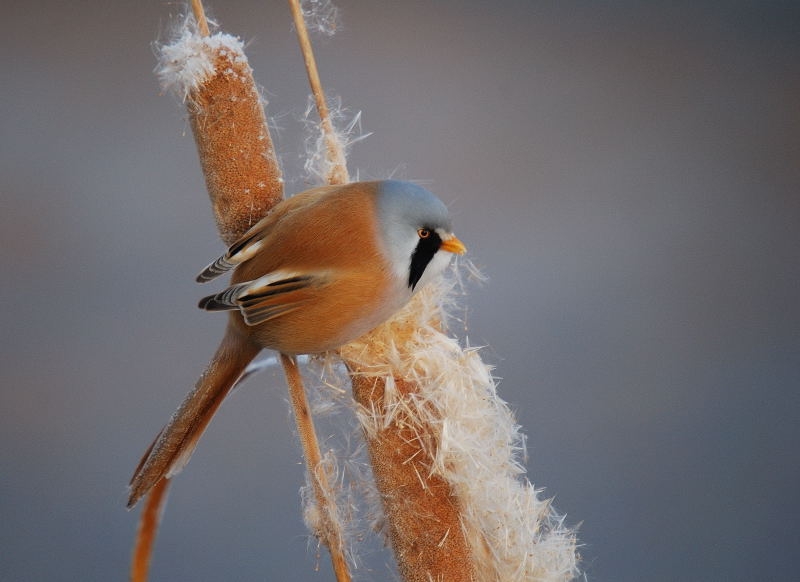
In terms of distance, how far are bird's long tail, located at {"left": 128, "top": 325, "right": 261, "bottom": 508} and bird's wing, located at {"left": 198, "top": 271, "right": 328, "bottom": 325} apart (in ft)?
0.15

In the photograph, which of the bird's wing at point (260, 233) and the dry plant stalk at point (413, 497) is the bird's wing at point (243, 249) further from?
the dry plant stalk at point (413, 497)

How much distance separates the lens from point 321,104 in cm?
74

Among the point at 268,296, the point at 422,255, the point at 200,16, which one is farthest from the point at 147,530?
the point at 200,16

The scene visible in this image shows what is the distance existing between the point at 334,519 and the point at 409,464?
8cm

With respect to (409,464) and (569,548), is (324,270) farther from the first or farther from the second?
(569,548)

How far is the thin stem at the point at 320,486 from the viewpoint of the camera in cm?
71

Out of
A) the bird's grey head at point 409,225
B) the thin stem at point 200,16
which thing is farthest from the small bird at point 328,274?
the thin stem at point 200,16

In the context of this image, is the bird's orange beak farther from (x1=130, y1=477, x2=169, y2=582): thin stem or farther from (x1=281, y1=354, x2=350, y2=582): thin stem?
(x1=130, y1=477, x2=169, y2=582): thin stem

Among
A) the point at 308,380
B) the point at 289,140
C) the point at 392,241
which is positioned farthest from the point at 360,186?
the point at 289,140

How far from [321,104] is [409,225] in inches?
5.7

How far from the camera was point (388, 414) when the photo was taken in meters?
0.70

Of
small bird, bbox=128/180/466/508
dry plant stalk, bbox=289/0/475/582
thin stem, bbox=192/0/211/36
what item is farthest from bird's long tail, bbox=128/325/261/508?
thin stem, bbox=192/0/211/36

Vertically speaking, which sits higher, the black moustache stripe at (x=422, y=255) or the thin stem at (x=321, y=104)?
the thin stem at (x=321, y=104)

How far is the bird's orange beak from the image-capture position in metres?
0.69
